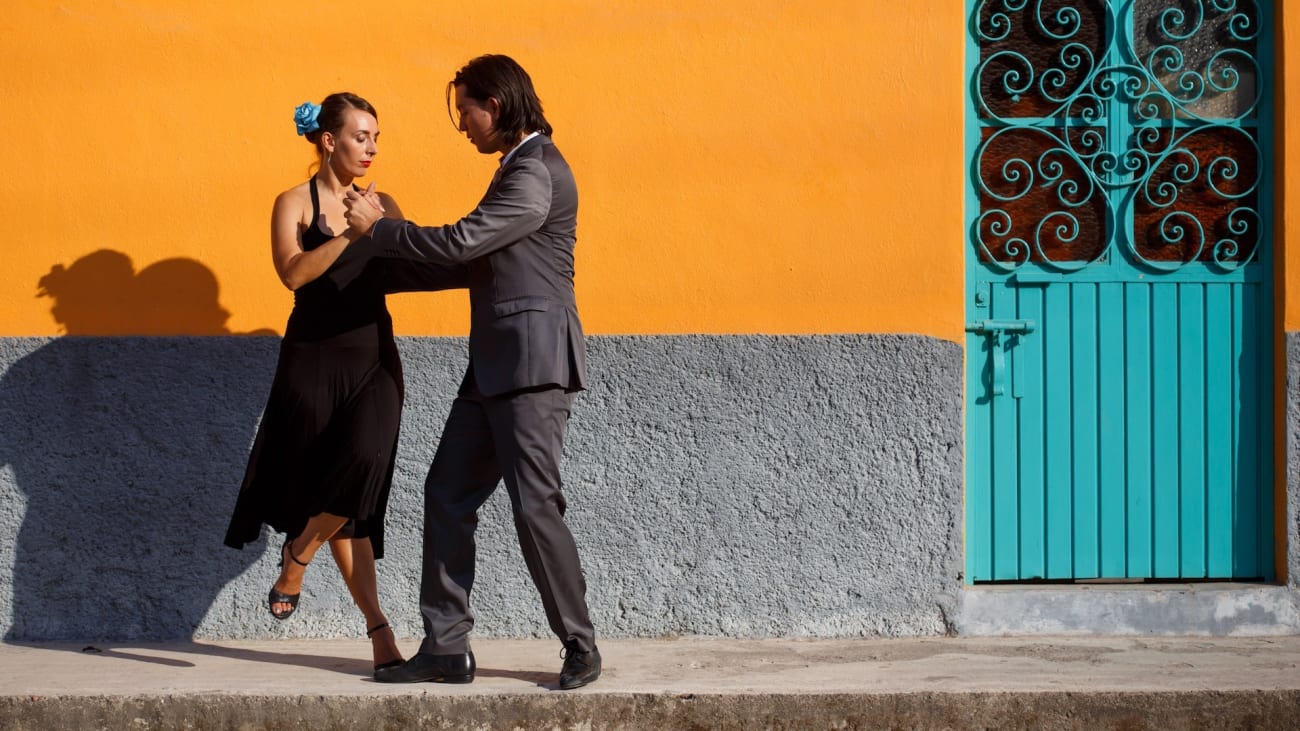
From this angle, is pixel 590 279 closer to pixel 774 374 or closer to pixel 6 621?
pixel 774 374

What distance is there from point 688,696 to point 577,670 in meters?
0.35

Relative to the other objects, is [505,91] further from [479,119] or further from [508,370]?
[508,370]

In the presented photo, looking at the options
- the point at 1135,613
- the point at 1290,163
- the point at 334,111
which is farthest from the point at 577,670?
the point at 1290,163

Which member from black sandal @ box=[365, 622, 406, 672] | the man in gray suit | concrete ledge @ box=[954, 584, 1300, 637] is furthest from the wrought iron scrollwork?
black sandal @ box=[365, 622, 406, 672]

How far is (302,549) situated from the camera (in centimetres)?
461

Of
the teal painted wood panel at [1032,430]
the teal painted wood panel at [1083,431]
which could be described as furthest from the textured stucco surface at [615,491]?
the teal painted wood panel at [1083,431]

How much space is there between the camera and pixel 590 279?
5.26 metres

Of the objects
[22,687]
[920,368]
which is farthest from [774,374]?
[22,687]

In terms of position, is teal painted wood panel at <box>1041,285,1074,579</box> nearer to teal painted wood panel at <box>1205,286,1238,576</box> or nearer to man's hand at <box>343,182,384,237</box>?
teal painted wood panel at <box>1205,286,1238,576</box>

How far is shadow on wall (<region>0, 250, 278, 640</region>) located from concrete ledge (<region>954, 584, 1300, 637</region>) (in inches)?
108

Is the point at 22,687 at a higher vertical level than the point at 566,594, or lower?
lower

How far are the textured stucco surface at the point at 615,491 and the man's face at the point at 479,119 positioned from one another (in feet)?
3.66

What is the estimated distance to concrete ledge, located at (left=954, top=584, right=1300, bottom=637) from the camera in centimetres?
524

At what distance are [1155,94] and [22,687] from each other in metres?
4.46
